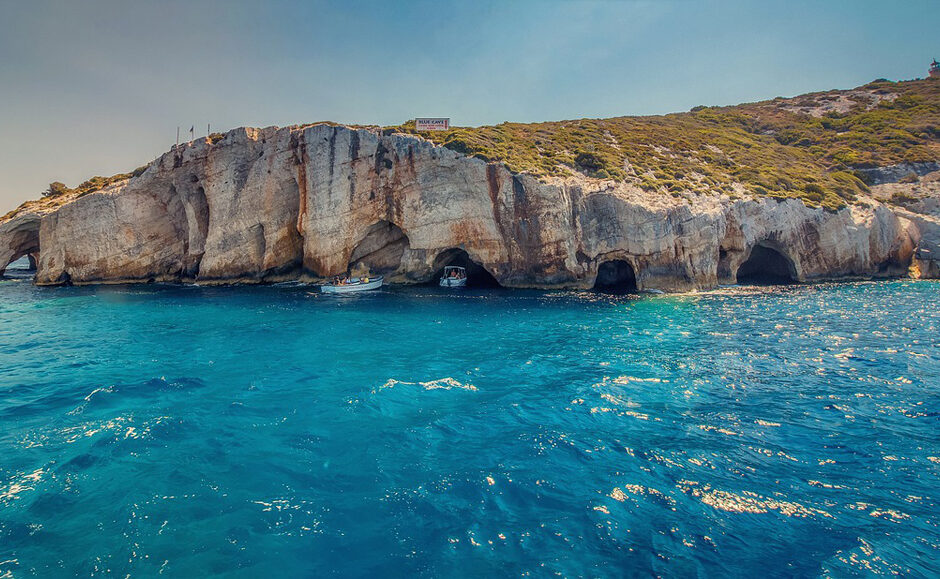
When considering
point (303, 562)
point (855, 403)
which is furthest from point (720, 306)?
point (303, 562)

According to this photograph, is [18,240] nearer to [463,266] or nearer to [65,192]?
[65,192]

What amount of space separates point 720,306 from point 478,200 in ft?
71.6

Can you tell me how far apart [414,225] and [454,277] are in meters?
6.75

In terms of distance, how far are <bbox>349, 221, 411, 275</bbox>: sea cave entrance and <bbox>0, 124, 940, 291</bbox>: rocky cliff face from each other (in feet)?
0.71

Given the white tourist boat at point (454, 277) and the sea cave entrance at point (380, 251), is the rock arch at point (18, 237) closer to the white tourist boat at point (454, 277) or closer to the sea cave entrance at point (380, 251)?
the sea cave entrance at point (380, 251)

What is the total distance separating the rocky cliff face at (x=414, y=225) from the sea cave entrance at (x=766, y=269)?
0.19 m

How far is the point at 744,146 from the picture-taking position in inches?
2328

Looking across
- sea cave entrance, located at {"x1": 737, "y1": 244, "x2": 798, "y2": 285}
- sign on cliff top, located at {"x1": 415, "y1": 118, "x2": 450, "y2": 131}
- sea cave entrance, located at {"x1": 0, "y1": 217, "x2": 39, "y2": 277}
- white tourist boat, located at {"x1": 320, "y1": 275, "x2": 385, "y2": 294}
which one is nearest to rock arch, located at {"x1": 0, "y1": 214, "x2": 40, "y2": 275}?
sea cave entrance, located at {"x1": 0, "y1": 217, "x2": 39, "y2": 277}

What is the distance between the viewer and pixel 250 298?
35031mm

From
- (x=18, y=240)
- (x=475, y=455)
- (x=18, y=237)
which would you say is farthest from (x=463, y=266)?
(x=18, y=240)

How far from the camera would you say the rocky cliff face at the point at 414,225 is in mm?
37438

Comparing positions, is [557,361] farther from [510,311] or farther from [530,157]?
[530,157]

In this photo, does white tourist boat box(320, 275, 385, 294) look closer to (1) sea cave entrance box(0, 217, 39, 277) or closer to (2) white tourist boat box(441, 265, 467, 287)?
(2) white tourist boat box(441, 265, 467, 287)

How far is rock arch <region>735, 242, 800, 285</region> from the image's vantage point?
4169cm
